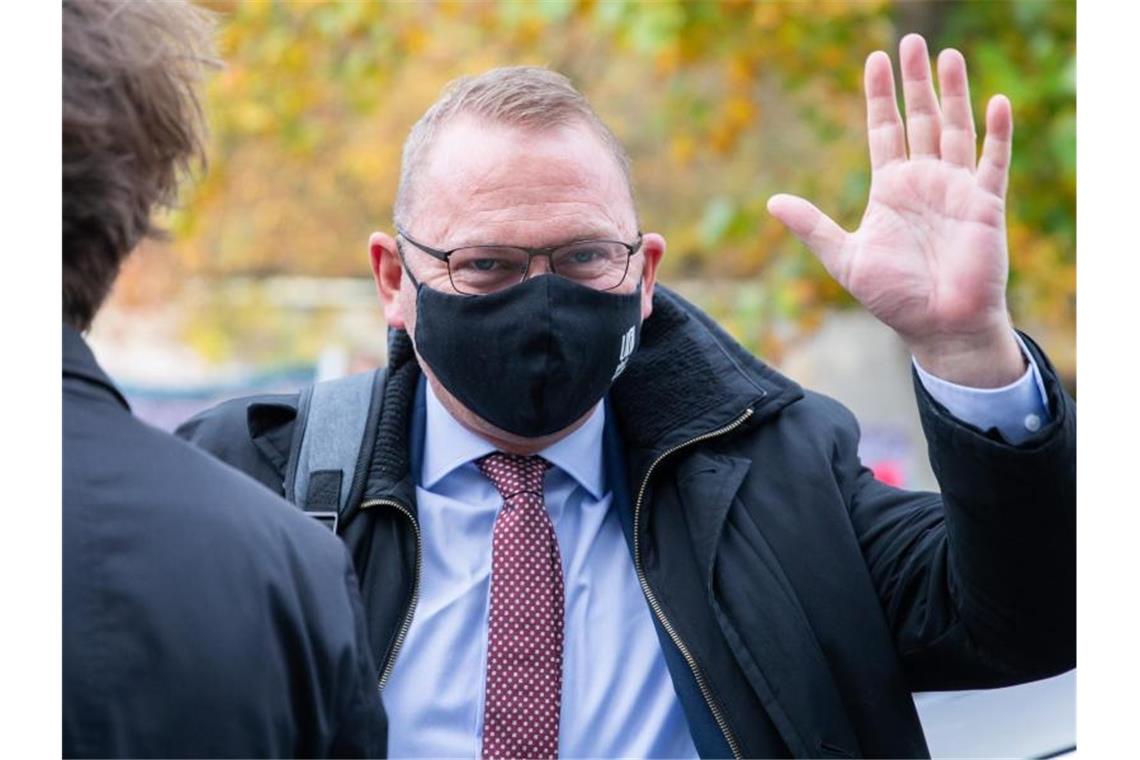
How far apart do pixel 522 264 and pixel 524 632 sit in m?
0.67

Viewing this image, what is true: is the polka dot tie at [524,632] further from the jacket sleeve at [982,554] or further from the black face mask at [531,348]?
the jacket sleeve at [982,554]

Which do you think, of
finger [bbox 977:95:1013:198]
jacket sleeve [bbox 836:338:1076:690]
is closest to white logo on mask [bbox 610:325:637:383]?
jacket sleeve [bbox 836:338:1076:690]

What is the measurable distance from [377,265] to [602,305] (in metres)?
0.52

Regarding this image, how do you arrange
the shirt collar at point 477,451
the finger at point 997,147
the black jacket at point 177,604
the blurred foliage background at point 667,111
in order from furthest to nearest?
the blurred foliage background at point 667,111 < the shirt collar at point 477,451 < the finger at point 997,147 < the black jacket at point 177,604

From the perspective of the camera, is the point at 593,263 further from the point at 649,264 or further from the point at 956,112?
the point at 956,112

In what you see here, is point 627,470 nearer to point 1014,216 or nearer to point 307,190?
point 1014,216

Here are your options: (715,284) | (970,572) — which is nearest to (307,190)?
(715,284)

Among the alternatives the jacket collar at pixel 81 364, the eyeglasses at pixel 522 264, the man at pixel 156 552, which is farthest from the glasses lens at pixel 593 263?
the jacket collar at pixel 81 364

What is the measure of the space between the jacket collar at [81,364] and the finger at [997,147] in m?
1.32

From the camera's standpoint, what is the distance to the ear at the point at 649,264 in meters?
2.85

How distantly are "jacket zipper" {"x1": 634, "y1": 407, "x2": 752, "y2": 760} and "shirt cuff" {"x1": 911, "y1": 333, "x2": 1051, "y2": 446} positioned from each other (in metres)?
0.53

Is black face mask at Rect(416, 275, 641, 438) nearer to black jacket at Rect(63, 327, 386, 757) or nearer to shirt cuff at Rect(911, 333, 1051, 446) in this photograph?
shirt cuff at Rect(911, 333, 1051, 446)

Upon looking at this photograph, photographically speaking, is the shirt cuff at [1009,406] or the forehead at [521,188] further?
the forehead at [521,188]

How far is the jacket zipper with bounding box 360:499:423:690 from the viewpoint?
2527 millimetres
